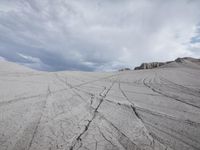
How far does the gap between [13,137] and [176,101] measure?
451cm

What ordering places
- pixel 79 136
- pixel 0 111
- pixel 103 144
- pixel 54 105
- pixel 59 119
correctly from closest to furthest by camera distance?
pixel 103 144 < pixel 79 136 < pixel 59 119 < pixel 0 111 < pixel 54 105

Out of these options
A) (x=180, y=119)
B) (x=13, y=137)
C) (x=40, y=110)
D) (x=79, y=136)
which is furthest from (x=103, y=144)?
(x=180, y=119)

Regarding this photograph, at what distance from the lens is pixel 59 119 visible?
3057 millimetres

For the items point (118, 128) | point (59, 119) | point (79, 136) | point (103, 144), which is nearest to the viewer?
point (103, 144)

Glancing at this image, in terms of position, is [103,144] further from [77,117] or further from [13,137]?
[13,137]

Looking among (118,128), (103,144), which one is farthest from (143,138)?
(103,144)

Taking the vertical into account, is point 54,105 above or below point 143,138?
above

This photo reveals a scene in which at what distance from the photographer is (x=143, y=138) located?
100 inches

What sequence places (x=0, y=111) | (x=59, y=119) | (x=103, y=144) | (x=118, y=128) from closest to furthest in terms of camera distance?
(x=103, y=144), (x=118, y=128), (x=59, y=119), (x=0, y=111)

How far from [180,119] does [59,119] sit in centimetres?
270

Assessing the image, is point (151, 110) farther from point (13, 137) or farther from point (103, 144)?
point (13, 137)

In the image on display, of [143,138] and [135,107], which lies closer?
[143,138]

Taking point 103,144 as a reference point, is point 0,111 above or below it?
above

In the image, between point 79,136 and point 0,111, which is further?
point 0,111
